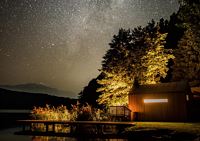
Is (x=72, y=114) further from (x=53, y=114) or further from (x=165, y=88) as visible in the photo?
(x=165, y=88)

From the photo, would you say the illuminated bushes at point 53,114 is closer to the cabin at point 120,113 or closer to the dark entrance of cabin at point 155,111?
the cabin at point 120,113

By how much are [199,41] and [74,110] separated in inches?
577

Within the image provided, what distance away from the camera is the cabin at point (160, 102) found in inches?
1112

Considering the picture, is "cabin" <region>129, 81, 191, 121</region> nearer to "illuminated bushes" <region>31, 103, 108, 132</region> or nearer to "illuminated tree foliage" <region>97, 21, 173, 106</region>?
"illuminated bushes" <region>31, 103, 108, 132</region>

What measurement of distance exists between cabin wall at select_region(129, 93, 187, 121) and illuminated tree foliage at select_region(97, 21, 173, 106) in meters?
6.42

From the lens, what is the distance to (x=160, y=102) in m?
29.3

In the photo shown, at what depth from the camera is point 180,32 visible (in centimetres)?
6812

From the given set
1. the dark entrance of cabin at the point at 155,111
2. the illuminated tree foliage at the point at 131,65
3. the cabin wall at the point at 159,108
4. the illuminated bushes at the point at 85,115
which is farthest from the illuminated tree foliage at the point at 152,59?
the illuminated bushes at the point at 85,115

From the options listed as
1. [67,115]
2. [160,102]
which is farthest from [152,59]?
[67,115]

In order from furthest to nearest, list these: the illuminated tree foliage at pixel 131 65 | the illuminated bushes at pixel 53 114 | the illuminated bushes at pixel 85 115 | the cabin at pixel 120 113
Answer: the illuminated tree foliage at pixel 131 65, the illuminated bushes at pixel 53 114, the cabin at pixel 120 113, the illuminated bushes at pixel 85 115

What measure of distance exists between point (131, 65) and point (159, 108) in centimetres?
1007

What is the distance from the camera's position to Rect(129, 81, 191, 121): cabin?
28.2 meters

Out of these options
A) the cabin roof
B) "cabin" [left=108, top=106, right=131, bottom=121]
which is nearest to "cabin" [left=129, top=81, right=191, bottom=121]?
the cabin roof

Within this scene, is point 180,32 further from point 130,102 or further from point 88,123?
point 88,123
